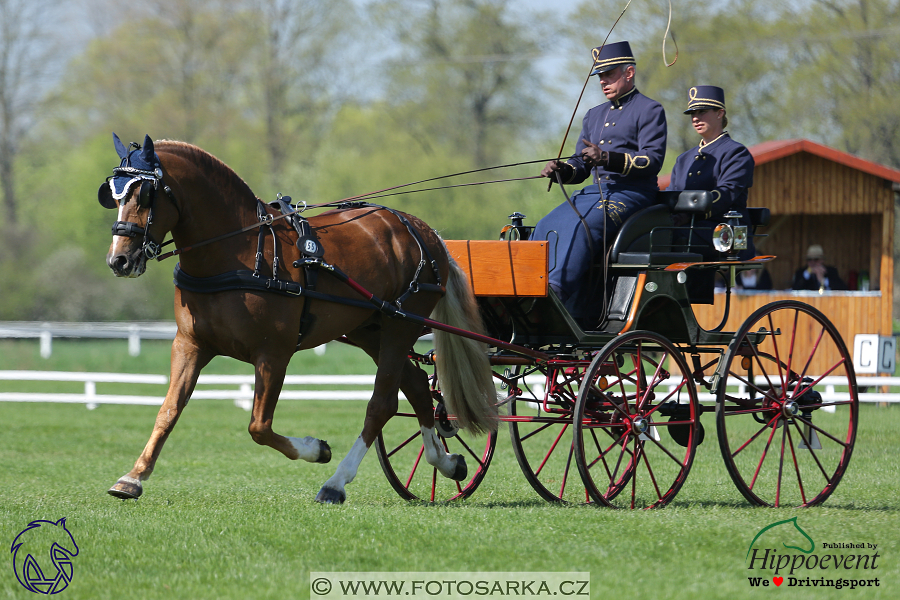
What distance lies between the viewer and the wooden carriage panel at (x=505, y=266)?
259 inches

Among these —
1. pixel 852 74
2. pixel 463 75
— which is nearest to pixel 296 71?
pixel 463 75

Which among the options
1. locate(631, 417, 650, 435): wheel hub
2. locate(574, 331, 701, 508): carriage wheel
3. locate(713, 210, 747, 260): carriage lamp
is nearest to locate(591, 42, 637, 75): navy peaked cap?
locate(713, 210, 747, 260): carriage lamp

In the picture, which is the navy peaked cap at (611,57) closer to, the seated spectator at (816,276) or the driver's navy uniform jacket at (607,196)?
the driver's navy uniform jacket at (607,196)

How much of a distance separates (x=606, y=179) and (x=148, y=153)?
3096 mm

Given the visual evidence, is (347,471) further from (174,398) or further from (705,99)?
(705,99)

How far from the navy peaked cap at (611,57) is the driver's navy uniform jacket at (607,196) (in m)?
0.22

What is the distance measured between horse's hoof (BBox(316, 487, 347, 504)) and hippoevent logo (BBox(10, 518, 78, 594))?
1439 millimetres

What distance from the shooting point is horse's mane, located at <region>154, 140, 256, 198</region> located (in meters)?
5.80

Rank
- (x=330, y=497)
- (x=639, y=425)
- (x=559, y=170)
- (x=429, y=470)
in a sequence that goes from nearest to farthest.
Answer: (x=330, y=497) → (x=639, y=425) → (x=559, y=170) → (x=429, y=470)

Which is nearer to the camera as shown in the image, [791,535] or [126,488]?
[791,535]

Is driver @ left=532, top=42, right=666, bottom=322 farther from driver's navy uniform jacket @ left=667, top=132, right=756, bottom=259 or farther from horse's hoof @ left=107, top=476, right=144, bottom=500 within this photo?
horse's hoof @ left=107, top=476, right=144, bottom=500

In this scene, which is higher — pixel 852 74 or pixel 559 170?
pixel 852 74

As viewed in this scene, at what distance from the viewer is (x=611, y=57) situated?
280 inches

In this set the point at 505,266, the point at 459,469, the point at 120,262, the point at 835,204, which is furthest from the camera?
the point at 835,204
